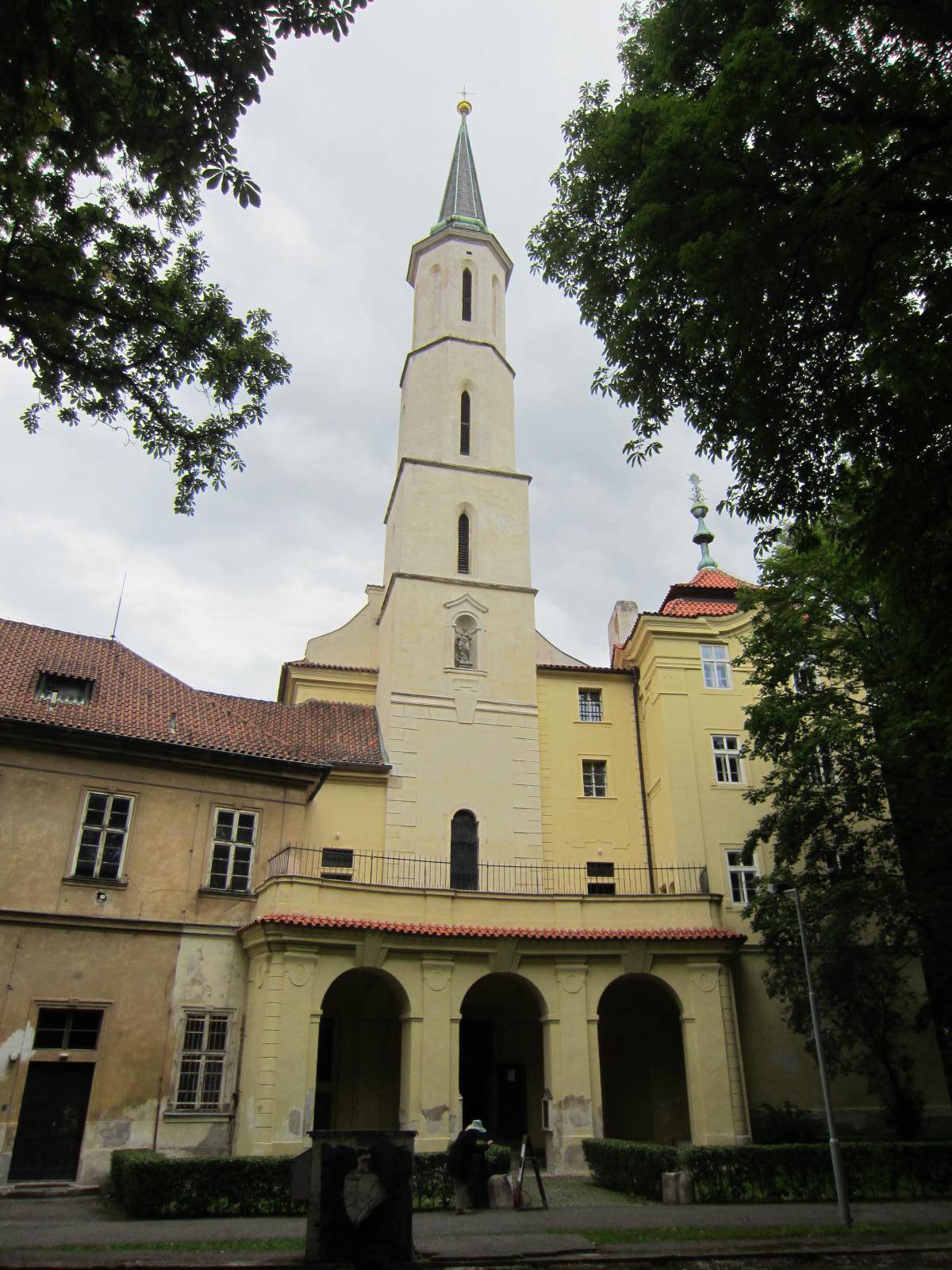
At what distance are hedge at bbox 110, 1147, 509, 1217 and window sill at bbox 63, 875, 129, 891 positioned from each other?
6.89 meters

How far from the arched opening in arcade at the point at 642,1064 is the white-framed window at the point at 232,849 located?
9.07 m

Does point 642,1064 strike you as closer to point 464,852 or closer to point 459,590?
point 464,852

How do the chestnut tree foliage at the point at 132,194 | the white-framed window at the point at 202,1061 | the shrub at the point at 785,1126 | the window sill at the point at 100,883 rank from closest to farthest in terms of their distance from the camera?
the chestnut tree foliage at the point at 132,194 < the white-framed window at the point at 202,1061 < the window sill at the point at 100,883 < the shrub at the point at 785,1126

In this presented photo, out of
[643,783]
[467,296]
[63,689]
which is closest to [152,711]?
[63,689]

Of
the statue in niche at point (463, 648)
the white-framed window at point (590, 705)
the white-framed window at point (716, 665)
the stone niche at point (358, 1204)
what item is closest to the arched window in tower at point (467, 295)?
the statue in niche at point (463, 648)

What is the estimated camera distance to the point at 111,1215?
566 inches

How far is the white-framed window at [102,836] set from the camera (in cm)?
2089

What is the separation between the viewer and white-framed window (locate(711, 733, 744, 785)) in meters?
26.7

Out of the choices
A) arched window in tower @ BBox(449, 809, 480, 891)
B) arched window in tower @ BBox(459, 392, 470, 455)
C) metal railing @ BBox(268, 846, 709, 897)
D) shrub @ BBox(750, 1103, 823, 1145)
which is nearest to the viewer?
shrub @ BBox(750, 1103, 823, 1145)

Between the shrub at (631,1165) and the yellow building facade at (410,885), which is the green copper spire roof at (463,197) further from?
the shrub at (631,1165)

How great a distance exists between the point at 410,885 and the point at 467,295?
2189cm

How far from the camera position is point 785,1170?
15.6m

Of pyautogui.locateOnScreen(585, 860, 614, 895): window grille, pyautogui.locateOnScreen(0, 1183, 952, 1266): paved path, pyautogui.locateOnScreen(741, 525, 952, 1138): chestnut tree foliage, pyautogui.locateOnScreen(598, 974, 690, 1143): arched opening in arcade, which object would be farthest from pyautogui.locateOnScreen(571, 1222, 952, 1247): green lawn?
pyautogui.locateOnScreen(585, 860, 614, 895): window grille

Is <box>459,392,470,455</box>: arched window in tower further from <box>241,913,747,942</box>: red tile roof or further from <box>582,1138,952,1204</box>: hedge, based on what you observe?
<box>582,1138,952,1204</box>: hedge
